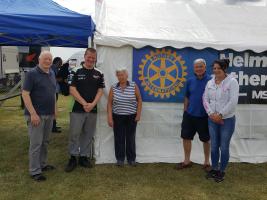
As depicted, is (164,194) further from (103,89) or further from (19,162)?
(19,162)

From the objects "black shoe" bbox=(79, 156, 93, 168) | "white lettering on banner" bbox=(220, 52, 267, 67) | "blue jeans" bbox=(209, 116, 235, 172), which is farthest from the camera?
"white lettering on banner" bbox=(220, 52, 267, 67)

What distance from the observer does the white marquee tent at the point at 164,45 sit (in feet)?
19.1

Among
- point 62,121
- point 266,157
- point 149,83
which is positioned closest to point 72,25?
point 149,83

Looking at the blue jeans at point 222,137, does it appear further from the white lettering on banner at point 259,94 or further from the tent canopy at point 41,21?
the tent canopy at point 41,21

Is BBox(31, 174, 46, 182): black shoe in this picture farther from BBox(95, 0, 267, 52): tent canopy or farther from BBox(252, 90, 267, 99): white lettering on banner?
BBox(252, 90, 267, 99): white lettering on banner

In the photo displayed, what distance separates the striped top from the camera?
18.2 feet

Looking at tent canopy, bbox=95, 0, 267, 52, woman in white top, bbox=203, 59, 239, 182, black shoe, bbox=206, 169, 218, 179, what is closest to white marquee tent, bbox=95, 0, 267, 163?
tent canopy, bbox=95, 0, 267, 52

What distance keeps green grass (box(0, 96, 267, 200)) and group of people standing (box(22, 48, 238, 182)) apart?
210 millimetres

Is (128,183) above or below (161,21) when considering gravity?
below

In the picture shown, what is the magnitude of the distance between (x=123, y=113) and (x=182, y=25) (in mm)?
1969

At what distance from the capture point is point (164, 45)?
577 cm

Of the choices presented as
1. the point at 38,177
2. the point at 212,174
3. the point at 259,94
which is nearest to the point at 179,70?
the point at 259,94

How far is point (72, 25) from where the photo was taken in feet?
17.6

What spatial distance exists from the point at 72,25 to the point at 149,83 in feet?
4.96
